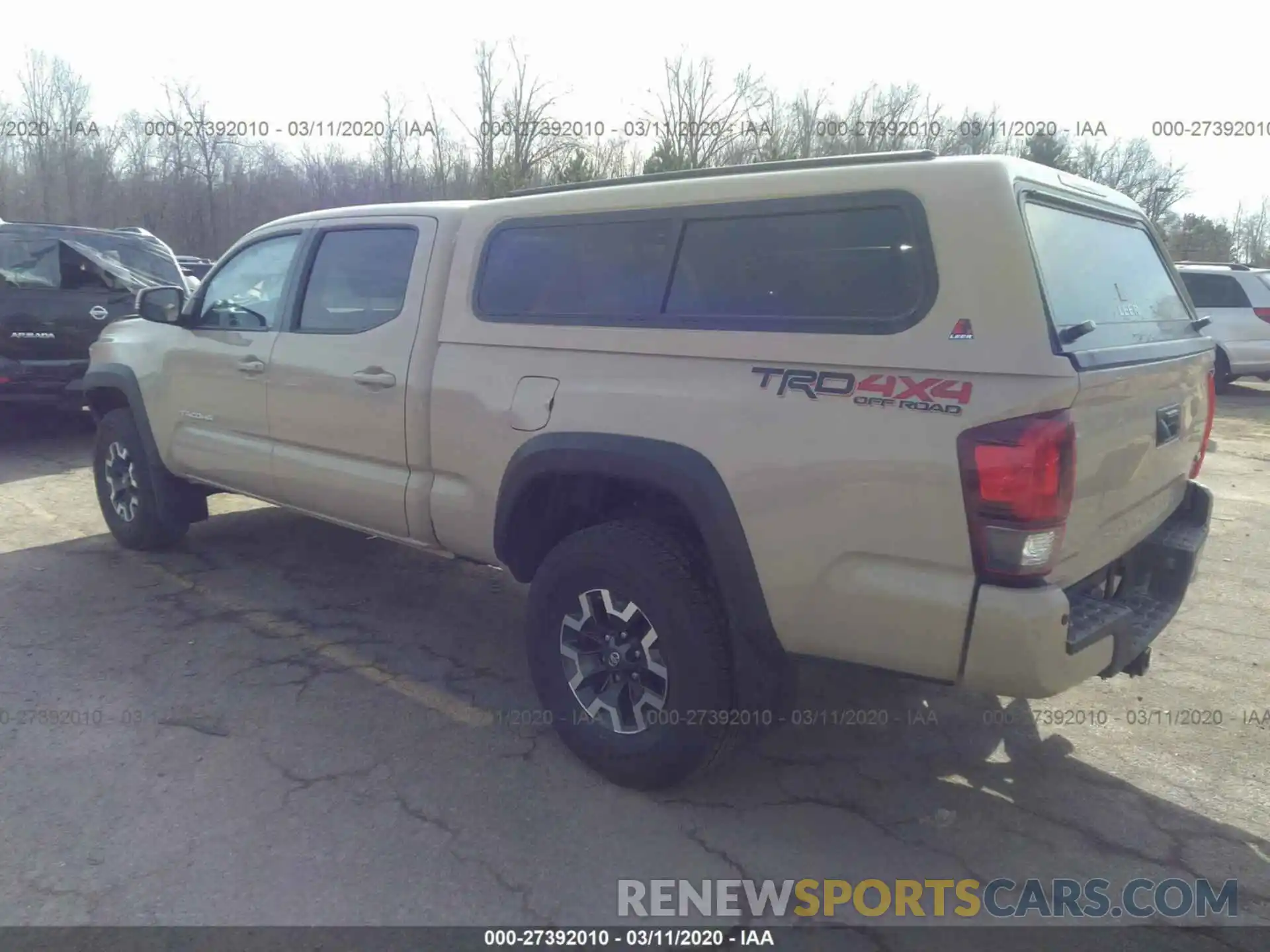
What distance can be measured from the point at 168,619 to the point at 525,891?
9.83ft

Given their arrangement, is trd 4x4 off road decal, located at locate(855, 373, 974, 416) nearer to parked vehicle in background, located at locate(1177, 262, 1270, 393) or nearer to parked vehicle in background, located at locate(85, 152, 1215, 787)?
parked vehicle in background, located at locate(85, 152, 1215, 787)

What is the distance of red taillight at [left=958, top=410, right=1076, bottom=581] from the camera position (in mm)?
2590

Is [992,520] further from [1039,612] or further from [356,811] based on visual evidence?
[356,811]

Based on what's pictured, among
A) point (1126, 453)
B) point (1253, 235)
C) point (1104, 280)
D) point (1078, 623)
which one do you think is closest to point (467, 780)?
point (1078, 623)

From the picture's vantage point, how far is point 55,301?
883 centimetres

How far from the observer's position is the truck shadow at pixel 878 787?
3.08 m

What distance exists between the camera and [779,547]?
3010mm

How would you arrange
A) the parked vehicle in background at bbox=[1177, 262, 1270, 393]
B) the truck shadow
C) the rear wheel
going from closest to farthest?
the truck shadow < the parked vehicle in background at bbox=[1177, 262, 1270, 393] < the rear wheel

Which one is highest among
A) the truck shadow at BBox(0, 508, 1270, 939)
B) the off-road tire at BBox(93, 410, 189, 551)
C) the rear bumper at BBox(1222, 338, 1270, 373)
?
the rear bumper at BBox(1222, 338, 1270, 373)

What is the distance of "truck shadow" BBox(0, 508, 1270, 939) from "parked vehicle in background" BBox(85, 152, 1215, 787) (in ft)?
0.96

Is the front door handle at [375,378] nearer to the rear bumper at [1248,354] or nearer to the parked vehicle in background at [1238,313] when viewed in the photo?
the parked vehicle in background at [1238,313]

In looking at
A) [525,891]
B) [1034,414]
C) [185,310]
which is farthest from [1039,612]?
[185,310]

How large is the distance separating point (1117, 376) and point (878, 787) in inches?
65.8

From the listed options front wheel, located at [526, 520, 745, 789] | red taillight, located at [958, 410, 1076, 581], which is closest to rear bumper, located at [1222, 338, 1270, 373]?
red taillight, located at [958, 410, 1076, 581]
